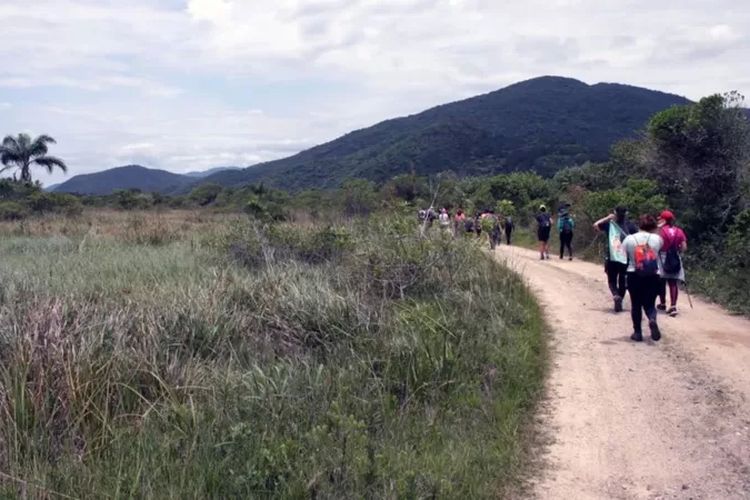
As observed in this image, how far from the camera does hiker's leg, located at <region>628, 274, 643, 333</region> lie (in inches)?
377

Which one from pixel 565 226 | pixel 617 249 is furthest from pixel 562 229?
pixel 617 249

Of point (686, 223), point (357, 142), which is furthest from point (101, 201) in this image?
point (357, 142)

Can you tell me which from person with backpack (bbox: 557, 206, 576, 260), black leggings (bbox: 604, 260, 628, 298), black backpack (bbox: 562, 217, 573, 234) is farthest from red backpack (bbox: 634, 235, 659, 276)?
black backpack (bbox: 562, 217, 573, 234)

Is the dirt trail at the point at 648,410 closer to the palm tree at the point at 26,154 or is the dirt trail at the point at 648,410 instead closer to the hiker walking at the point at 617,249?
the hiker walking at the point at 617,249

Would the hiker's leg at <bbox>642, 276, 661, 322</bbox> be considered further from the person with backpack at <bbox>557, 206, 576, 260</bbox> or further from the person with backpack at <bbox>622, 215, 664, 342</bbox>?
the person with backpack at <bbox>557, 206, 576, 260</bbox>

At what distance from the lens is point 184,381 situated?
6762mm

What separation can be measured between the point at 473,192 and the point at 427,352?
34.0 m

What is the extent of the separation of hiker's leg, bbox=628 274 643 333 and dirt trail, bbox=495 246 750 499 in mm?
283

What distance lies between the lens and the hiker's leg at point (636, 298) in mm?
9586

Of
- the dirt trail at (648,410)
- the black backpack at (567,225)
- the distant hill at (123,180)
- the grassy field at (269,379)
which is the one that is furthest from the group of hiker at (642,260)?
the distant hill at (123,180)

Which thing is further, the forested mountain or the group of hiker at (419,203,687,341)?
the forested mountain

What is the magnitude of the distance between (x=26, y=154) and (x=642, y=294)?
5848 centimetres

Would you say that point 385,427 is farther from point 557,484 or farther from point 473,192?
point 473,192

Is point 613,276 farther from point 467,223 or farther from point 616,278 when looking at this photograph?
point 467,223
